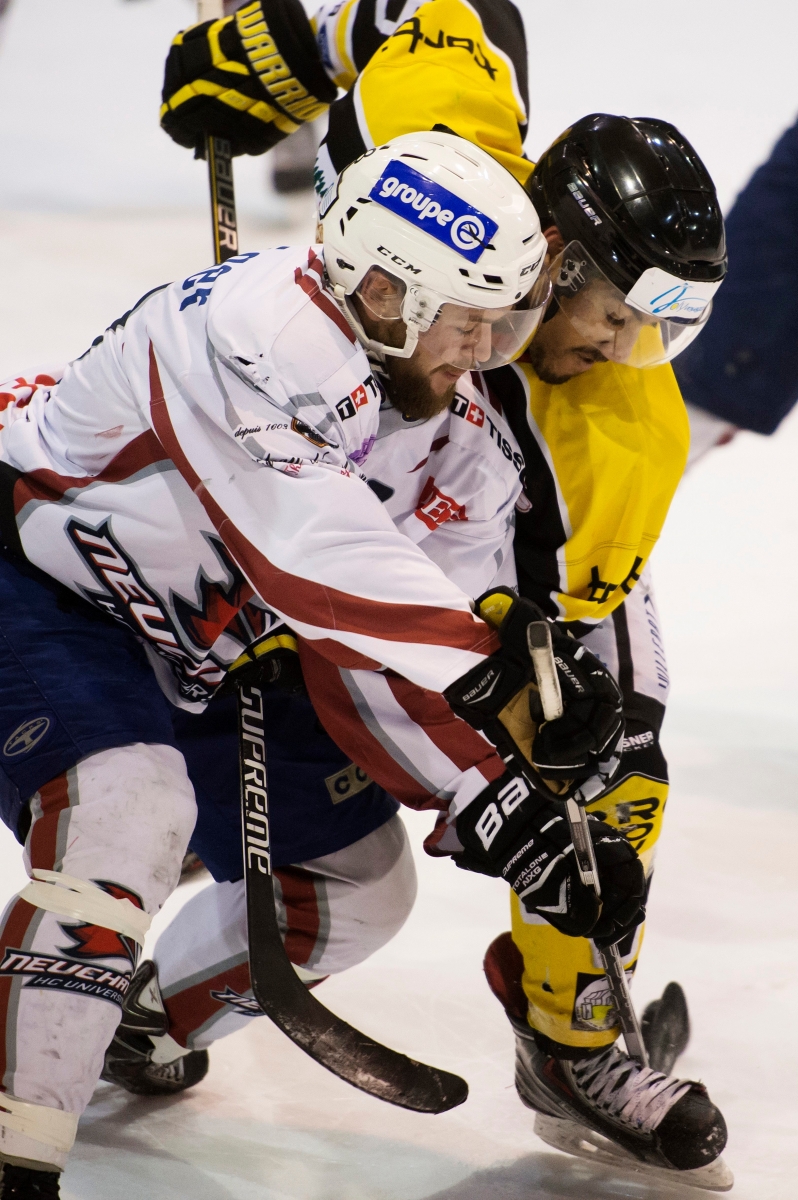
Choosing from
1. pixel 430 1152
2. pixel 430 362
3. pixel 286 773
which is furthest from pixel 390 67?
pixel 430 1152

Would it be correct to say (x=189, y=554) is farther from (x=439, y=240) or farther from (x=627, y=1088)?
(x=627, y=1088)

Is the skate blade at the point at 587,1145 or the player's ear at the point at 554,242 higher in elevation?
the player's ear at the point at 554,242

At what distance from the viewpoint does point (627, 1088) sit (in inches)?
78.9

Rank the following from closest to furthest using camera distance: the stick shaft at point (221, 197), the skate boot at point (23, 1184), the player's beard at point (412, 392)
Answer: the skate boot at point (23, 1184) < the player's beard at point (412, 392) < the stick shaft at point (221, 197)

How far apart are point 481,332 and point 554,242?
0.95 feet

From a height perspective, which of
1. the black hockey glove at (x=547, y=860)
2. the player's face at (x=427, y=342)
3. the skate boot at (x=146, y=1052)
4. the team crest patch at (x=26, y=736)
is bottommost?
the skate boot at (x=146, y=1052)

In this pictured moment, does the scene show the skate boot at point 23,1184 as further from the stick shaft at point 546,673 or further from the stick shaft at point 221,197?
the stick shaft at point 221,197

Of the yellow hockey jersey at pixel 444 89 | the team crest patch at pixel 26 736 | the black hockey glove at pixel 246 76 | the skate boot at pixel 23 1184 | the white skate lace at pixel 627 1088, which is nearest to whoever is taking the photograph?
the skate boot at pixel 23 1184

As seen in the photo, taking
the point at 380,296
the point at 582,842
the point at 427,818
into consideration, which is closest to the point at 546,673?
the point at 582,842

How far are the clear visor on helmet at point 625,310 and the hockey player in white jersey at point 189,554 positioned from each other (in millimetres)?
171

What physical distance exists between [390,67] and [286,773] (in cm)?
117

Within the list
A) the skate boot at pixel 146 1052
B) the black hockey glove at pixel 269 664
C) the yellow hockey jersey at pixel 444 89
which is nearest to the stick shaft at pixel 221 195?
the yellow hockey jersey at pixel 444 89

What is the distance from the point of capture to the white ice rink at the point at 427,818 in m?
1.97

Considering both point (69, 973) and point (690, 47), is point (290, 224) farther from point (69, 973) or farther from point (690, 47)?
point (69, 973)
